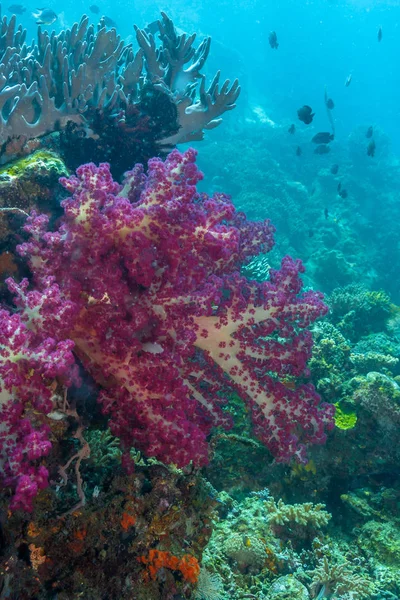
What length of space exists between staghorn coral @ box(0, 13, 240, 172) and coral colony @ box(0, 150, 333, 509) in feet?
6.95

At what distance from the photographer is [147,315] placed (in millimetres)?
2457

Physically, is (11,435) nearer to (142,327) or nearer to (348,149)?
(142,327)

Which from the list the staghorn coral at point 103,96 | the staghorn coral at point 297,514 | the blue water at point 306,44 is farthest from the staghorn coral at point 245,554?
the blue water at point 306,44

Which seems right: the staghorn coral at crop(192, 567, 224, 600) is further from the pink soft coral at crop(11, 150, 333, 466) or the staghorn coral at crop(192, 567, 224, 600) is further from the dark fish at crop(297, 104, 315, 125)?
the dark fish at crop(297, 104, 315, 125)

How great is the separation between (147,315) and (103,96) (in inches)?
136

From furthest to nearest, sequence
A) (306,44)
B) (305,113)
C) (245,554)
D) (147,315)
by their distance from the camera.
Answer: (306,44), (305,113), (245,554), (147,315)

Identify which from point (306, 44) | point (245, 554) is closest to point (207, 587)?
point (245, 554)

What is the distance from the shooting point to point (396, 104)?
62.7 metres

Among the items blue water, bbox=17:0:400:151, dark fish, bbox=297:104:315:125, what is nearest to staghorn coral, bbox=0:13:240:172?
dark fish, bbox=297:104:315:125

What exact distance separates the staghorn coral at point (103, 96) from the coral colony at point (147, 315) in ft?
6.95

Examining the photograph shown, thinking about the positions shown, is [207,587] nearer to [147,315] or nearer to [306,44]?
[147,315]

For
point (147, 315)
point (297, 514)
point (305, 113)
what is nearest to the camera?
point (147, 315)

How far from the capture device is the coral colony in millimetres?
2246

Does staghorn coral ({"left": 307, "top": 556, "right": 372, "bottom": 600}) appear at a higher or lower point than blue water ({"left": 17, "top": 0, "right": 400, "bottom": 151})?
lower
